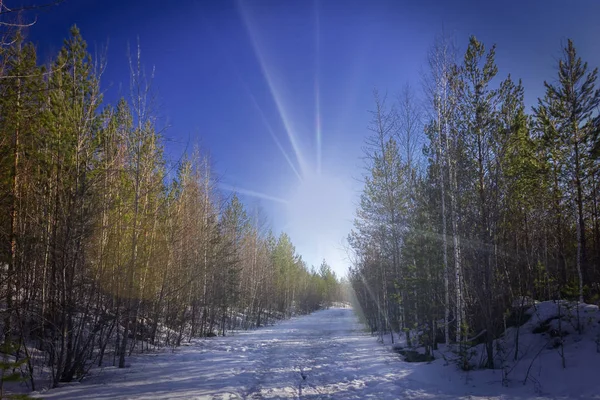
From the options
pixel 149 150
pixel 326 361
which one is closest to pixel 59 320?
pixel 149 150

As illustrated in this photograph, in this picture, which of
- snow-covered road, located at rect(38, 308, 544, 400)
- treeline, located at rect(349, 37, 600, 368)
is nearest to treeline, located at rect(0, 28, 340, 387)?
snow-covered road, located at rect(38, 308, 544, 400)

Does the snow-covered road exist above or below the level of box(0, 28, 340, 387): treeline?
below

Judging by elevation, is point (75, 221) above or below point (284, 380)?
above

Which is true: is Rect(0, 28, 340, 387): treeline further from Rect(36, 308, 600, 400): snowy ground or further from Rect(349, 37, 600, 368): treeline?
Rect(349, 37, 600, 368): treeline

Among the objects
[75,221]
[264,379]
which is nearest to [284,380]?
[264,379]

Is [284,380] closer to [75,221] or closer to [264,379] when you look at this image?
[264,379]

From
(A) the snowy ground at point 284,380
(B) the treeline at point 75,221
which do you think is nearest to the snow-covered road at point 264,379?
(A) the snowy ground at point 284,380

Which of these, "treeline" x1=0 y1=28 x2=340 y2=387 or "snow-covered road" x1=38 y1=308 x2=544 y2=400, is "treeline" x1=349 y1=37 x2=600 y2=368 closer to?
"snow-covered road" x1=38 y1=308 x2=544 y2=400

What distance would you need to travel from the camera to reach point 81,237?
6871 mm

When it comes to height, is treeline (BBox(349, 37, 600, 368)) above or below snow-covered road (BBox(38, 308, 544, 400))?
above

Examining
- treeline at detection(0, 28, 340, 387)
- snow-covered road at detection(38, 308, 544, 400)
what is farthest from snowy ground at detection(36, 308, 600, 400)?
treeline at detection(0, 28, 340, 387)

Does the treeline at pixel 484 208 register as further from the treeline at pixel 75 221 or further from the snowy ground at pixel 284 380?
the treeline at pixel 75 221

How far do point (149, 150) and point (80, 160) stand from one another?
3936 millimetres

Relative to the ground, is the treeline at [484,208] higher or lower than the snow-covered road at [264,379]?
higher
